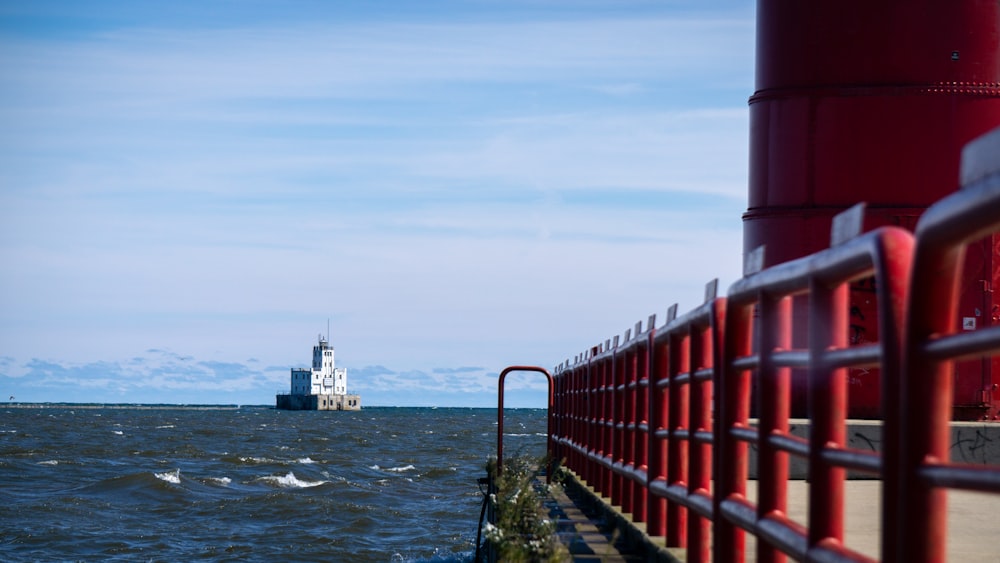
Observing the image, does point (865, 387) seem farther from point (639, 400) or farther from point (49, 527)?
point (49, 527)

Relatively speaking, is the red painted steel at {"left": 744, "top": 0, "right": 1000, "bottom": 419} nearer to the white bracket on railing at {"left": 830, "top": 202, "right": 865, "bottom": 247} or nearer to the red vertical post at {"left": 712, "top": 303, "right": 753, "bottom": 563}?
the red vertical post at {"left": 712, "top": 303, "right": 753, "bottom": 563}

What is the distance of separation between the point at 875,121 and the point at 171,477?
30.8 m

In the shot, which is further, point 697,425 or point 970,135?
point 970,135

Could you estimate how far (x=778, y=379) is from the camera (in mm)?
4719

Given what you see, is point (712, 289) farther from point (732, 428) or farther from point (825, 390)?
point (825, 390)

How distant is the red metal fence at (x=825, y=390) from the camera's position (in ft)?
9.68

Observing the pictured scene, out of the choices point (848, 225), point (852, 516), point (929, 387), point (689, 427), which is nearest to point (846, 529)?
point (852, 516)

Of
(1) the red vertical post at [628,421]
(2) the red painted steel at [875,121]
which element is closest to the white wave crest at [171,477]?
(2) the red painted steel at [875,121]

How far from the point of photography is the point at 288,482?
40.0 meters

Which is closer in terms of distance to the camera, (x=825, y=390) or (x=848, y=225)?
(x=848, y=225)

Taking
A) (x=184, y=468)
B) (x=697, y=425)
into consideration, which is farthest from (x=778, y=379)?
(x=184, y=468)

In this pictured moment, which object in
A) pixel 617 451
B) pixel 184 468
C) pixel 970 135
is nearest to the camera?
pixel 617 451

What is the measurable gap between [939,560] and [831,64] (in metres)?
11.7

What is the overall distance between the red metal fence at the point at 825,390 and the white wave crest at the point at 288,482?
3174cm
